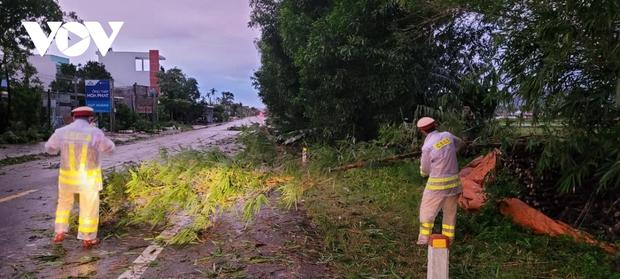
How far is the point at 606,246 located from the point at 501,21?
8.92ft

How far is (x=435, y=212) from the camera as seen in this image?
5.61m

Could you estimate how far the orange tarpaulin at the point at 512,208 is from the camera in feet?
18.9

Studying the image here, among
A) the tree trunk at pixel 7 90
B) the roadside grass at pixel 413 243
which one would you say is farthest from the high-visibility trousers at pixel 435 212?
the tree trunk at pixel 7 90

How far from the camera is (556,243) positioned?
221 inches

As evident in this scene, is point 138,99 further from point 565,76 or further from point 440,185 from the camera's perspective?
point 565,76

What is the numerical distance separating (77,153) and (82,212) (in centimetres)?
65

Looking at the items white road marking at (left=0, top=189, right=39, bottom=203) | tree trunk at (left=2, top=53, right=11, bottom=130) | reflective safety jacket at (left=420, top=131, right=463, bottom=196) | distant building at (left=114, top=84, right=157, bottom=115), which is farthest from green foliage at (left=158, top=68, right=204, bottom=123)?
reflective safety jacket at (left=420, top=131, right=463, bottom=196)

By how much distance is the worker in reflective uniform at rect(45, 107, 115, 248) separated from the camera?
5598 millimetres

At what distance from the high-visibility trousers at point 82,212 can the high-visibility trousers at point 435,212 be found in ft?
11.9

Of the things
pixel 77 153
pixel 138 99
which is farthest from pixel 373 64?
pixel 138 99

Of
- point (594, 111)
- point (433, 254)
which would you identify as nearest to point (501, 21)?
point (594, 111)

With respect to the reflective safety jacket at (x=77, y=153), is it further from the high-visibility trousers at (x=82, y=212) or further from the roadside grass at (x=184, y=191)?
the roadside grass at (x=184, y=191)

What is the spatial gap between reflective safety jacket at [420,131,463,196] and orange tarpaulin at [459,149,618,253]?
1.28 meters

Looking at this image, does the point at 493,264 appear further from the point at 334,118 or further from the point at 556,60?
the point at 334,118
